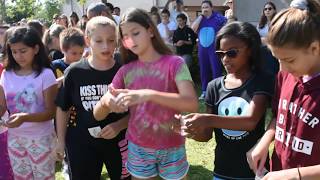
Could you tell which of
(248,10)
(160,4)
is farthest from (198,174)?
(160,4)

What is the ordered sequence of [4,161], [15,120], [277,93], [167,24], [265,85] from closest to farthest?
[277,93] < [265,85] < [15,120] < [4,161] < [167,24]

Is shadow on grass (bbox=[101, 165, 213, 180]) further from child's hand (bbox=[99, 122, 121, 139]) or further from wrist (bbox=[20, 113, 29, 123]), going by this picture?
child's hand (bbox=[99, 122, 121, 139])

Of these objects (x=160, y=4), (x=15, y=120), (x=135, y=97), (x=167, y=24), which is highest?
(x=160, y=4)

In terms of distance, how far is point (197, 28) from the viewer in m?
8.62

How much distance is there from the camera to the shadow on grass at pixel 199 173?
447 cm

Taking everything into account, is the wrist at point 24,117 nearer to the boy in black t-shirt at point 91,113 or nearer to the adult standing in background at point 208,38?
the boy in black t-shirt at point 91,113

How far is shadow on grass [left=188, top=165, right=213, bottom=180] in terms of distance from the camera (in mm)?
4469

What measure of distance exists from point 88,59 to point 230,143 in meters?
1.19

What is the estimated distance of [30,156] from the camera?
10.7 ft

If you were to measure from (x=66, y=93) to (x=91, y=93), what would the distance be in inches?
8.2

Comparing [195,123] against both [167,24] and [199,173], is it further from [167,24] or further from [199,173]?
[167,24]

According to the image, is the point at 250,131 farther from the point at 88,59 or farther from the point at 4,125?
the point at 4,125

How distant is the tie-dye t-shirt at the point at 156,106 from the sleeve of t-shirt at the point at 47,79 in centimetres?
97

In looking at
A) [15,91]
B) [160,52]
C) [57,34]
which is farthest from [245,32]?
[57,34]
